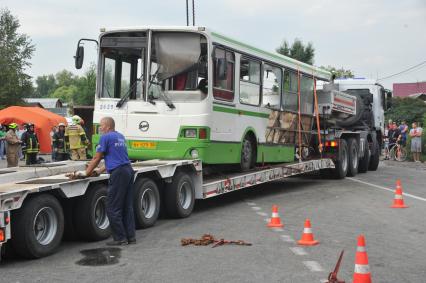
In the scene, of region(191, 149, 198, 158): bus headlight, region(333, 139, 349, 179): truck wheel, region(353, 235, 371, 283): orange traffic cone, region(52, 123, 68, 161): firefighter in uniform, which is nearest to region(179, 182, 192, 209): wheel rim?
region(191, 149, 198, 158): bus headlight

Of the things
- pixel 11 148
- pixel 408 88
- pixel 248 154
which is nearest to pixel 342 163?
pixel 248 154

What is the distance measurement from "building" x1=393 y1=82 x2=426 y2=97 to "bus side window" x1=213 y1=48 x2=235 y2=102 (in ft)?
300

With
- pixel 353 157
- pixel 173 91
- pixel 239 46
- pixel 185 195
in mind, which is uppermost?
pixel 239 46

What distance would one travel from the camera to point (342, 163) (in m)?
18.8

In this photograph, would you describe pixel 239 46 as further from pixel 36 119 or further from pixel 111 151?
pixel 36 119

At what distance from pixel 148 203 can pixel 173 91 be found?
2.35 meters

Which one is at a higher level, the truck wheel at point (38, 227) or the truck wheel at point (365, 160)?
the truck wheel at point (365, 160)

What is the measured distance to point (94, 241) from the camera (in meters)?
8.72

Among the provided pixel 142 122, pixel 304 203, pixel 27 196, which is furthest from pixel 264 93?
pixel 27 196

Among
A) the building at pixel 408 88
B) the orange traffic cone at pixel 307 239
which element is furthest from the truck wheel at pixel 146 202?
the building at pixel 408 88

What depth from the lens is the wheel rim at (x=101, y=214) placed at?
887cm

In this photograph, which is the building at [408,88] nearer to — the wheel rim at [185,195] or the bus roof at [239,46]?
the bus roof at [239,46]

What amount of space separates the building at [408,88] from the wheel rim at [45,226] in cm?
9657

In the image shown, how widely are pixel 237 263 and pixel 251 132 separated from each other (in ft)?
21.2
